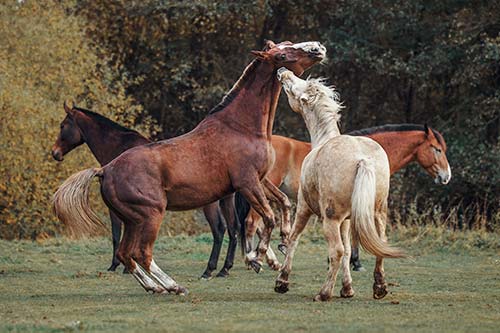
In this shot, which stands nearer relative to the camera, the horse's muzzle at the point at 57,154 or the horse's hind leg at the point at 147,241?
the horse's hind leg at the point at 147,241

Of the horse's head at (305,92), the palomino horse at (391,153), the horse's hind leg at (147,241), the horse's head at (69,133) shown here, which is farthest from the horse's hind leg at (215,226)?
the horse's head at (305,92)

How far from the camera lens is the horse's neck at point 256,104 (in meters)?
9.16

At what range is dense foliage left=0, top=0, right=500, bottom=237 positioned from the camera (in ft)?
61.6

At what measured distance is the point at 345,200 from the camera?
771cm

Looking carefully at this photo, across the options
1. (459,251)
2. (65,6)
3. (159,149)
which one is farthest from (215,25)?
(159,149)

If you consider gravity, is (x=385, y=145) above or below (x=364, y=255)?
above

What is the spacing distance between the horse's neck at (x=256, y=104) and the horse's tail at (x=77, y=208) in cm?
144

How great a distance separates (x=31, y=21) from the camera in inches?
849

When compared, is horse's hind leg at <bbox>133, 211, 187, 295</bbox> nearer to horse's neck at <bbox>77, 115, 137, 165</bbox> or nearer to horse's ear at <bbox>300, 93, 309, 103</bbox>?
horse's ear at <bbox>300, 93, 309, 103</bbox>

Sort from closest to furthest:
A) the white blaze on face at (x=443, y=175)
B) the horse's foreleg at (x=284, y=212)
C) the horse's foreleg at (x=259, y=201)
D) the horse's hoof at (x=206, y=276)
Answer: the horse's foreleg at (x=259, y=201) → the horse's foreleg at (x=284, y=212) → the horse's hoof at (x=206, y=276) → the white blaze on face at (x=443, y=175)

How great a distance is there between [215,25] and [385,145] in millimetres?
Result: 15038

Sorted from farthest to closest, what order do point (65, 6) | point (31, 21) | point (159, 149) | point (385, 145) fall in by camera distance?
point (65, 6), point (31, 21), point (385, 145), point (159, 149)

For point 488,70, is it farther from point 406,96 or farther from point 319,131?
point 319,131

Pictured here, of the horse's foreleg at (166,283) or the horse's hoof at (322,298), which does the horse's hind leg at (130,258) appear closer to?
the horse's foreleg at (166,283)
